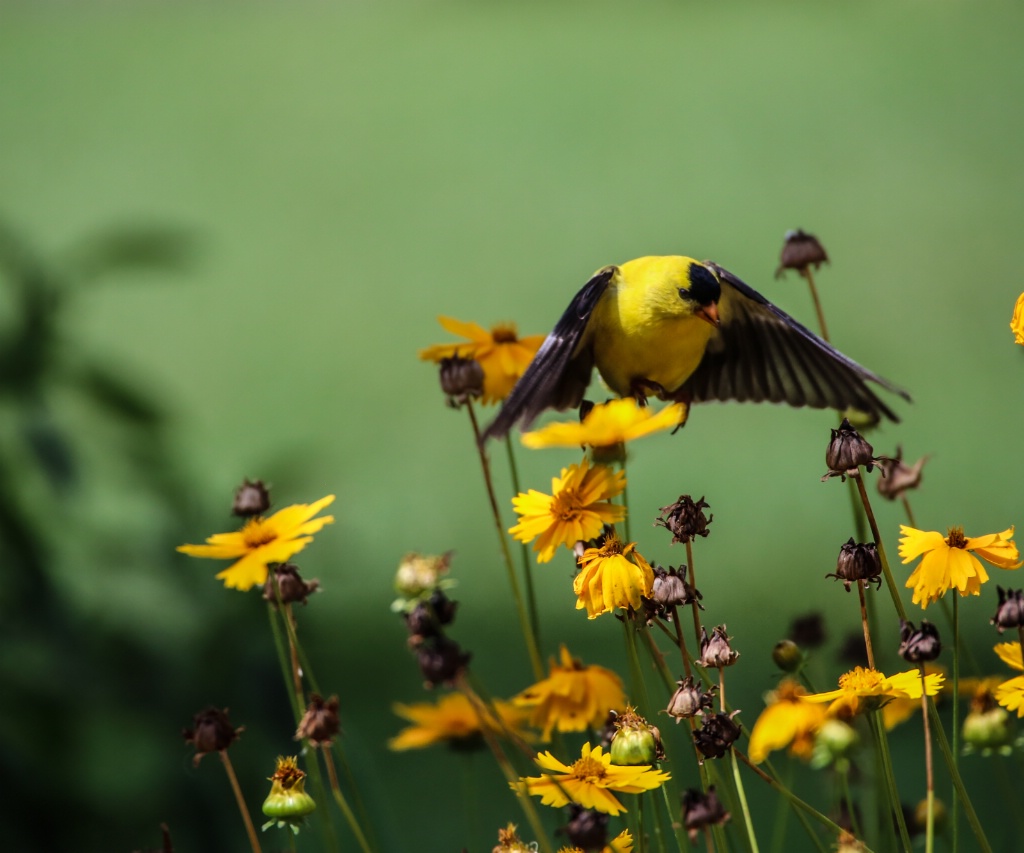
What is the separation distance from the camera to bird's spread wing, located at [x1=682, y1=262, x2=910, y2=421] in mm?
787

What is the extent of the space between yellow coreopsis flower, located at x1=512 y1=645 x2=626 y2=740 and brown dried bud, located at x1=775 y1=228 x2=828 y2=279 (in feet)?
1.02

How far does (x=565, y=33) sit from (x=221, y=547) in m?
1.88

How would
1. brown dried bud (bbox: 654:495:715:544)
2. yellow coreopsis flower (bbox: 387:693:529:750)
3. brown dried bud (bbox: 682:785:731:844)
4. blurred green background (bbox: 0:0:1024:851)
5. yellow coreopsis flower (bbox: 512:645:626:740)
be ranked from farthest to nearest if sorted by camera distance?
1. blurred green background (bbox: 0:0:1024:851)
2. yellow coreopsis flower (bbox: 387:693:529:750)
3. yellow coreopsis flower (bbox: 512:645:626:740)
4. brown dried bud (bbox: 654:495:715:544)
5. brown dried bud (bbox: 682:785:731:844)

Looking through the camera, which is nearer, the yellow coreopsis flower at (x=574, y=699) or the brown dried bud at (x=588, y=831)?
the brown dried bud at (x=588, y=831)

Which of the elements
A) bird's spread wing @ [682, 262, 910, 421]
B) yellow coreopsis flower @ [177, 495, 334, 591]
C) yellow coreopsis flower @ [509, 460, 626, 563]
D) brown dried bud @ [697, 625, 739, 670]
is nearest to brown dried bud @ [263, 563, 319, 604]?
yellow coreopsis flower @ [177, 495, 334, 591]

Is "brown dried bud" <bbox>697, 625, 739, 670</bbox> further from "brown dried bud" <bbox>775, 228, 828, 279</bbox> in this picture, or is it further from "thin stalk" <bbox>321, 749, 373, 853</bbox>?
"brown dried bud" <bbox>775, 228, 828, 279</bbox>

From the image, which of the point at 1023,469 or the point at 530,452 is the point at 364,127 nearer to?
the point at 530,452

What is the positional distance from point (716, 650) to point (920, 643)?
4.0 inches

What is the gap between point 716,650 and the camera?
0.57 meters

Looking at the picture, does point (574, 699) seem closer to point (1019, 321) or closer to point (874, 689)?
point (874, 689)

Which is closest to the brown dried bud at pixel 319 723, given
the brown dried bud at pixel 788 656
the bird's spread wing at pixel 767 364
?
the brown dried bud at pixel 788 656

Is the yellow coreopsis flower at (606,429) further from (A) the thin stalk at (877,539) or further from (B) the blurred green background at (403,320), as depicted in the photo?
(B) the blurred green background at (403,320)

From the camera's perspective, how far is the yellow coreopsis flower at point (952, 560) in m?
0.58

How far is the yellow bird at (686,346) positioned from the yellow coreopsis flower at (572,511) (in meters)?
0.16
